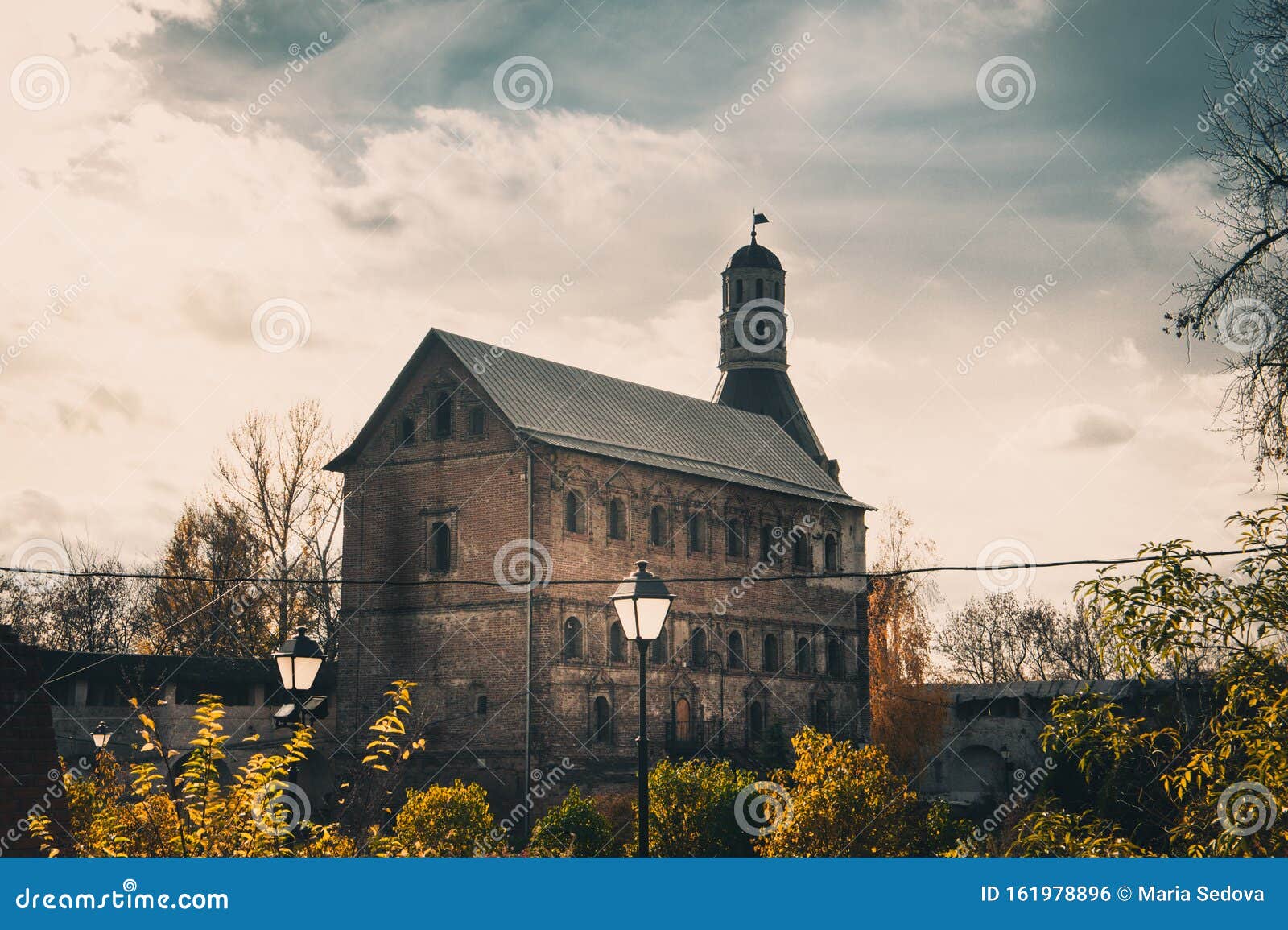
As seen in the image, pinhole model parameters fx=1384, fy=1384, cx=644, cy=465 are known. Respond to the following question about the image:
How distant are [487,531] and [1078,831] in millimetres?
28478

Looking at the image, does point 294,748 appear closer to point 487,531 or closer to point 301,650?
point 301,650

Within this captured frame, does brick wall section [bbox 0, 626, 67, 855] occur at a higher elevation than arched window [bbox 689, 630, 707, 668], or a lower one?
lower

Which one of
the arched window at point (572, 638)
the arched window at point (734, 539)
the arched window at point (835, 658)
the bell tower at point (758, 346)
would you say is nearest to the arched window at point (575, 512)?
the arched window at point (572, 638)

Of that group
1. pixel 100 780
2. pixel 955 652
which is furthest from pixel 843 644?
pixel 100 780

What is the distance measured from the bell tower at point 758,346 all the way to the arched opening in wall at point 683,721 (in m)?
17.8

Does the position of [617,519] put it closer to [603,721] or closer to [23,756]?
[603,721]

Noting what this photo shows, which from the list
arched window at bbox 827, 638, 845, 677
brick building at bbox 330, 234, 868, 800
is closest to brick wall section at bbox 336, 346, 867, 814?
brick building at bbox 330, 234, 868, 800

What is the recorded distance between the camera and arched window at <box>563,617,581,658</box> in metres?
36.4

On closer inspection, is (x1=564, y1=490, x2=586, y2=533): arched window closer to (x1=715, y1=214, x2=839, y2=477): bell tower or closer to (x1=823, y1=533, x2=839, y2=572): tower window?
(x1=823, y1=533, x2=839, y2=572): tower window

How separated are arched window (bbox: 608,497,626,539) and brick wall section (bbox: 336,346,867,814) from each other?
0.20m

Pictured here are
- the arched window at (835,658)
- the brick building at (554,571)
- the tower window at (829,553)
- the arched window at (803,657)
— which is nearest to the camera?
the brick building at (554,571)

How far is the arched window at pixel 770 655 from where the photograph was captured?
144ft

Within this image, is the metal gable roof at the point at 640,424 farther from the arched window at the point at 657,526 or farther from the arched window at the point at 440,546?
the arched window at the point at 440,546

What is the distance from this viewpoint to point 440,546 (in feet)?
125
